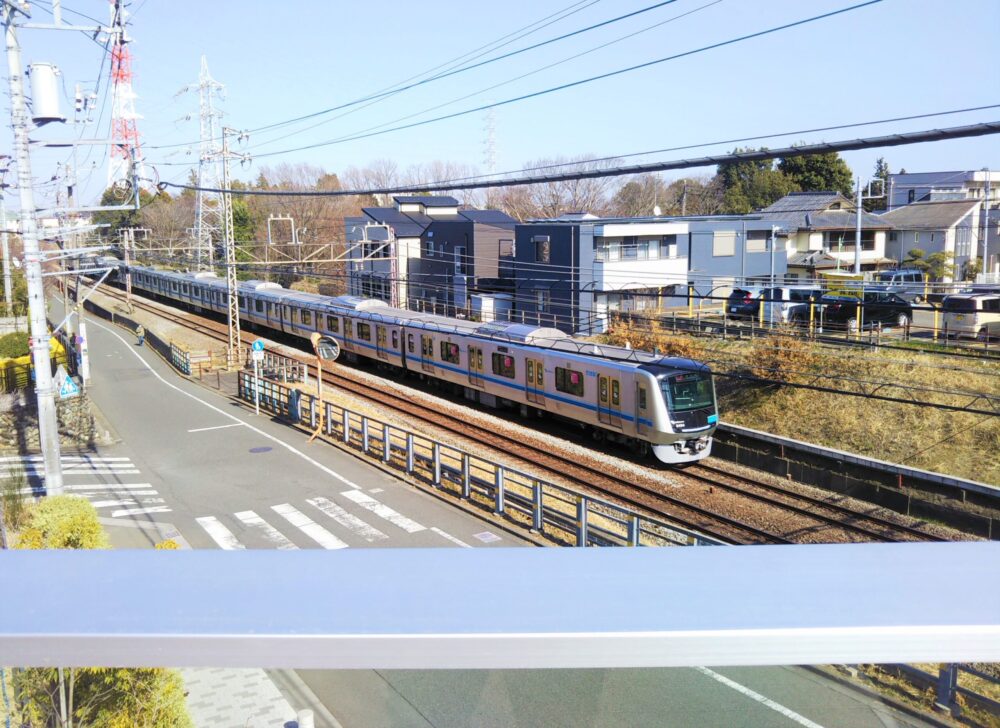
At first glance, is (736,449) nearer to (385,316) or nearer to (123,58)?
(385,316)

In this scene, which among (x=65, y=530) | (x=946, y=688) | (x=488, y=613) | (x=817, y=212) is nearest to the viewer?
(x=488, y=613)

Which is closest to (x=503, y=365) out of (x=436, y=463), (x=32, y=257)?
(x=436, y=463)

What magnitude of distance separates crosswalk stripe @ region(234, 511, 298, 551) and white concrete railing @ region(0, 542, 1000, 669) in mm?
7341

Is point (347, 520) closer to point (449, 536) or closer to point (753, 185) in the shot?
point (449, 536)

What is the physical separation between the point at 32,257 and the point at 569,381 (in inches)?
317

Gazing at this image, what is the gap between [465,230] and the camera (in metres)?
27.0

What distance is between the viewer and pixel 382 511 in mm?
9195

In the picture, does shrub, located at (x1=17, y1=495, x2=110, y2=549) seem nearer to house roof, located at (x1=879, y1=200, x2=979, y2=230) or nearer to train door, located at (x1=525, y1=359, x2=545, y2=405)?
train door, located at (x1=525, y1=359, x2=545, y2=405)

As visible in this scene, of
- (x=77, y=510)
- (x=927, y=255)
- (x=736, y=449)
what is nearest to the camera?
(x=77, y=510)

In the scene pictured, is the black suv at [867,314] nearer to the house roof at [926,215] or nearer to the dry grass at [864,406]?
the house roof at [926,215]

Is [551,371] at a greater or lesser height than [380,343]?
greater

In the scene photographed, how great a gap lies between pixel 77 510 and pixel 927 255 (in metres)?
19.0

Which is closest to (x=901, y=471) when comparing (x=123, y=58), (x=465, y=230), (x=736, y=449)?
(x=736, y=449)

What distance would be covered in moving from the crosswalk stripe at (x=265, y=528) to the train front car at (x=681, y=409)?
5.96 metres
